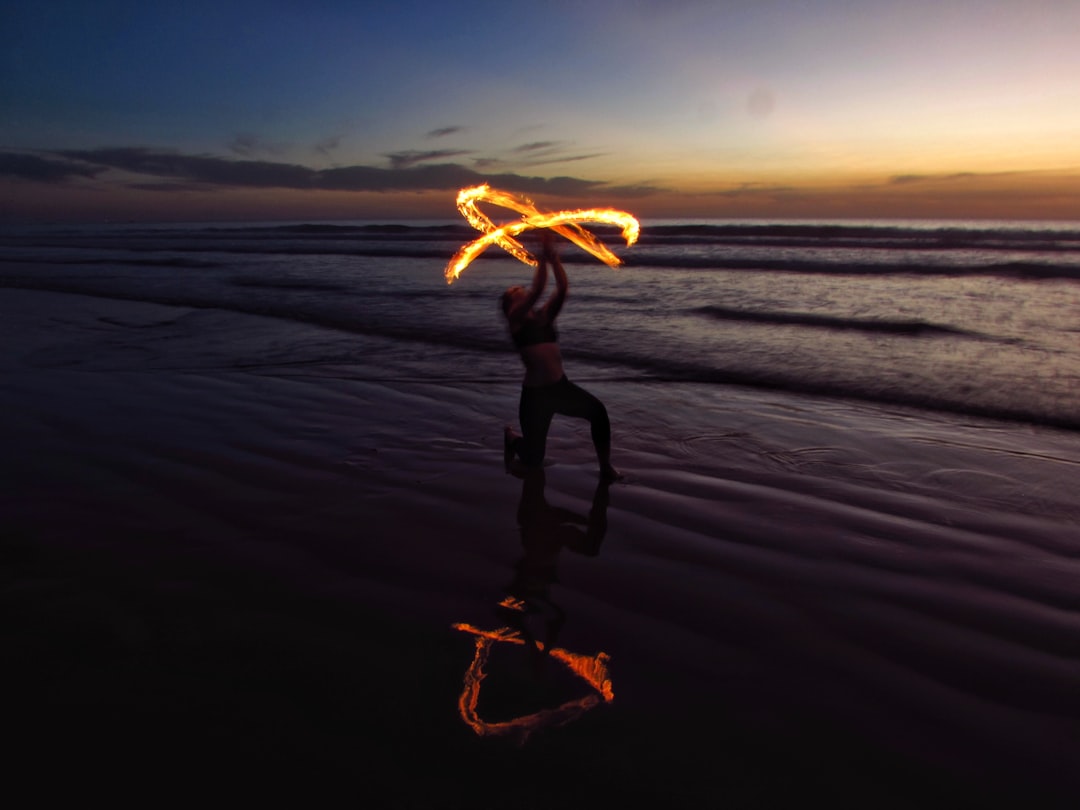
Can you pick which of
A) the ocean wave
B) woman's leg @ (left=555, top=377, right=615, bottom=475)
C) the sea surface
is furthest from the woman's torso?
the ocean wave

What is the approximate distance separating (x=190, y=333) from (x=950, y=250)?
34878 millimetres

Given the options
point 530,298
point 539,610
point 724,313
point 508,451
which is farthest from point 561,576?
point 724,313

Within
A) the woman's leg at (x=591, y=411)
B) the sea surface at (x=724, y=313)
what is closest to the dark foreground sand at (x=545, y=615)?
the woman's leg at (x=591, y=411)

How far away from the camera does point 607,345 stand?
493 inches

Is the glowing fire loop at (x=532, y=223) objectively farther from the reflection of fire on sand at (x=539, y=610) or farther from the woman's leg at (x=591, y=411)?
the reflection of fire on sand at (x=539, y=610)

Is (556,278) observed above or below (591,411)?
above

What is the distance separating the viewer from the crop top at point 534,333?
5.77 meters

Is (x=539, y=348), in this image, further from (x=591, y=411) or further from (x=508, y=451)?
(x=508, y=451)

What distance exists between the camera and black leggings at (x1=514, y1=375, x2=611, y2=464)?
5840 millimetres

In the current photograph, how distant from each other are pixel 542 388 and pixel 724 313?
36.7 ft

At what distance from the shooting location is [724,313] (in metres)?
16.0

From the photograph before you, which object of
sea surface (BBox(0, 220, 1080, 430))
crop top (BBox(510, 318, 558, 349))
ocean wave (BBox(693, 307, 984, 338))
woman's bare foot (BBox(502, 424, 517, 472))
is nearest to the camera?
crop top (BBox(510, 318, 558, 349))

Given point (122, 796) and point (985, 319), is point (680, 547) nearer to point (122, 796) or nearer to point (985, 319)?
point (122, 796)

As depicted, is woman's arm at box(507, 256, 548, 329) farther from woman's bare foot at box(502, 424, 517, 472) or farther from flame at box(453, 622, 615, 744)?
flame at box(453, 622, 615, 744)
